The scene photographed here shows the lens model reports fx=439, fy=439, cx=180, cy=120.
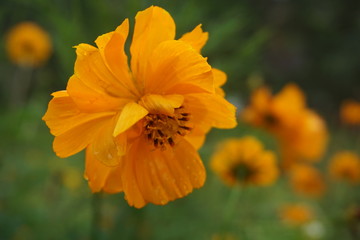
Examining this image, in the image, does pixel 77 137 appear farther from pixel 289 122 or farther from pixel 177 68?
Answer: pixel 289 122

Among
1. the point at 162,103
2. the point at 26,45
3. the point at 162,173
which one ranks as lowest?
the point at 26,45

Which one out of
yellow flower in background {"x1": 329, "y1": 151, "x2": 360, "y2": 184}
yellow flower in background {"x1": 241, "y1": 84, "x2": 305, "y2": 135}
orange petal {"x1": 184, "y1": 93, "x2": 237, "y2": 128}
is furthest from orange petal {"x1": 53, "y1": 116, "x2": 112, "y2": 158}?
yellow flower in background {"x1": 329, "y1": 151, "x2": 360, "y2": 184}

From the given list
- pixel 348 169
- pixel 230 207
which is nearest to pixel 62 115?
pixel 230 207

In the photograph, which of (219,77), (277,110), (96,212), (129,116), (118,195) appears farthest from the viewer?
(277,110)

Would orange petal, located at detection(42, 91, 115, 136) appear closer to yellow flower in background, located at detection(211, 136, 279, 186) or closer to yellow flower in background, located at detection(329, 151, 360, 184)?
yellow flower in background, located at detection(211, 136, 279, 186)

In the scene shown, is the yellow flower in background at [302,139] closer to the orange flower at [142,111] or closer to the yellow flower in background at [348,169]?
the yellow flower in background at [348,169]

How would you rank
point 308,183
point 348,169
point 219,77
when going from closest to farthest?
point 219,77 < point 348,169 < point 308,183

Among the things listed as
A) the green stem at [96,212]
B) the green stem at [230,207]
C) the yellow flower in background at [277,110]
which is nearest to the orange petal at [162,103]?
the green stem at [96,212]

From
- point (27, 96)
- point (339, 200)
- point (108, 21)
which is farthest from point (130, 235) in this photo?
point (27, 96)
